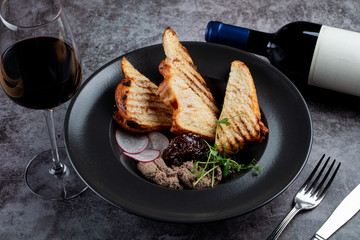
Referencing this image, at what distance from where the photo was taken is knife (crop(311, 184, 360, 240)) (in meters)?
1.69

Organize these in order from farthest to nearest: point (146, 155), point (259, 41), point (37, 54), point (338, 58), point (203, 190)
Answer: point (259, 41)
point (338, 58)
point (146, 155)
point (203, 190)
point (37, 54)

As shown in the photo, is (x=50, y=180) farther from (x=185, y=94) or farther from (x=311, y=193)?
(x=311, y=193)

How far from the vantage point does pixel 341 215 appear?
176 centimetres

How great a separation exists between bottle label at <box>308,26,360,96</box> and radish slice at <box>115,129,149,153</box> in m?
0.87

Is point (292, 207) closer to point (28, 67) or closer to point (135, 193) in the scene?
point (135, 193)

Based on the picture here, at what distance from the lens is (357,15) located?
2.76m

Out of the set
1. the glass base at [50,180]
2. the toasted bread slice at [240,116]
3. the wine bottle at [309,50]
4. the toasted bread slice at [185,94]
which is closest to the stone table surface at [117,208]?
the glass base at [50,180]

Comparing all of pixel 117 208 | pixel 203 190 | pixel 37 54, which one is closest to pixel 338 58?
pixel 203 190

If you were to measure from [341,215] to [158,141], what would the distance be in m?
0.78

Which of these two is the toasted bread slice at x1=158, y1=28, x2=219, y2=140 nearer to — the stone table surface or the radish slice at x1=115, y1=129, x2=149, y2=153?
the radish slice at x1=115, y1=129, x2=149, y2=153

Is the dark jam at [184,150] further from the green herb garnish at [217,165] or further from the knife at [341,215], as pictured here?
the knife at [341,215]

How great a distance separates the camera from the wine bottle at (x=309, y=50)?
210cm

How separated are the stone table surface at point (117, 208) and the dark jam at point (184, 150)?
0.82ft

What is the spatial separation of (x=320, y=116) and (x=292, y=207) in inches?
23.1
